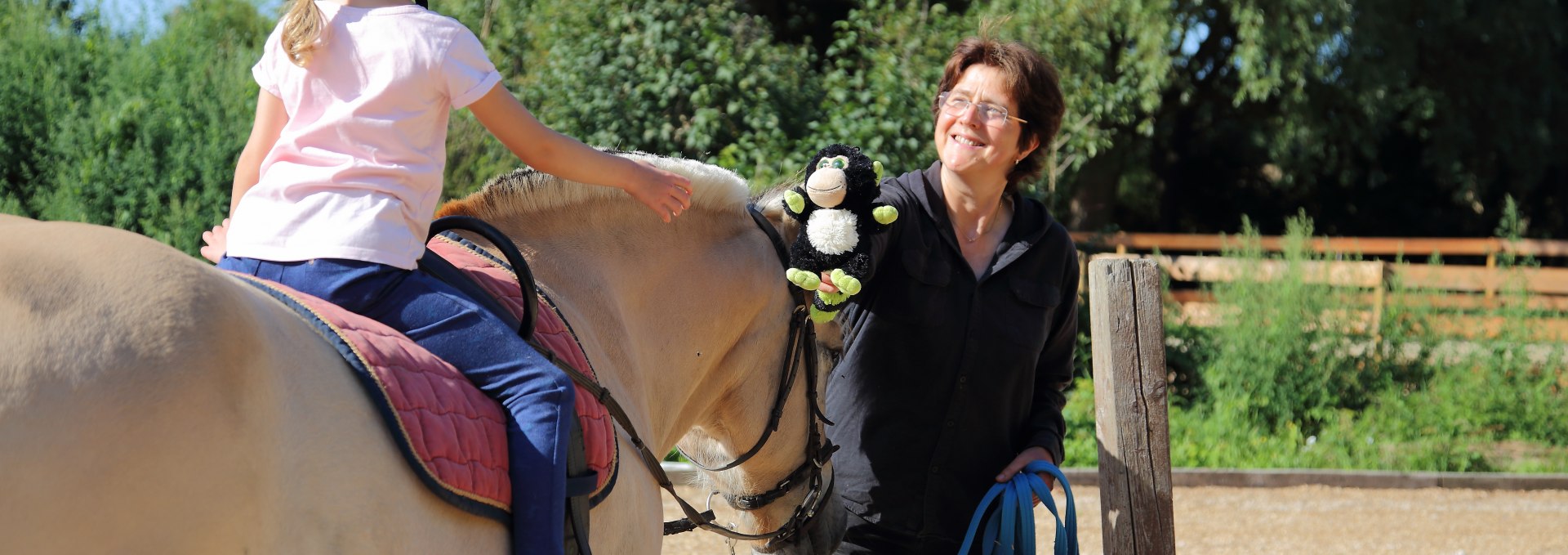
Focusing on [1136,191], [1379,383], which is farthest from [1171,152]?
[1379,383]

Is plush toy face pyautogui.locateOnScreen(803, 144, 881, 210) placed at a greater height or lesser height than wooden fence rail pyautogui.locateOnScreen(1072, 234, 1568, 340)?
greater

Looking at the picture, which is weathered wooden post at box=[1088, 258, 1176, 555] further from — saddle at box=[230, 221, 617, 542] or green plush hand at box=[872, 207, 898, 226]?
saddle at box=[230, 221, 617, 542]

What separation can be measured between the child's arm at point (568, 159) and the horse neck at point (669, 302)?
0.54 feet

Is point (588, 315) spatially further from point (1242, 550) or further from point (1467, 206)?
point (1467, 206)

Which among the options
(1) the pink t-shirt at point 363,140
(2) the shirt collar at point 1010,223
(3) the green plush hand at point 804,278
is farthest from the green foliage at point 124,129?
(1) the pink t-shirt at point 363,140

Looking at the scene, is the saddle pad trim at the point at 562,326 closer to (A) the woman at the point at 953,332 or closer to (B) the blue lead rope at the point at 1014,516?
(A) the woman at the point at 953,332

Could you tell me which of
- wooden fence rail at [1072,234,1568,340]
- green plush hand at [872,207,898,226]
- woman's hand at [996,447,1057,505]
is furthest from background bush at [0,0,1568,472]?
green plush hand at [872,207,898,226]

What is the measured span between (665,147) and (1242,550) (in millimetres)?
4199

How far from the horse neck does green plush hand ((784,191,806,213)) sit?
0.10 m

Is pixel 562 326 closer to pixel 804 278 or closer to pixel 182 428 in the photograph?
pixel 804 278

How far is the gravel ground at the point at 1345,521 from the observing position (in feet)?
20.3

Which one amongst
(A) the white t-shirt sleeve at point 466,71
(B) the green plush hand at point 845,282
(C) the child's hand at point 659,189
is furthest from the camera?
(B) the green plush hand at point 845,282

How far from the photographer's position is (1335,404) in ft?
→ 28.5

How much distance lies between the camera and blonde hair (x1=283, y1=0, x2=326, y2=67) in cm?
192
